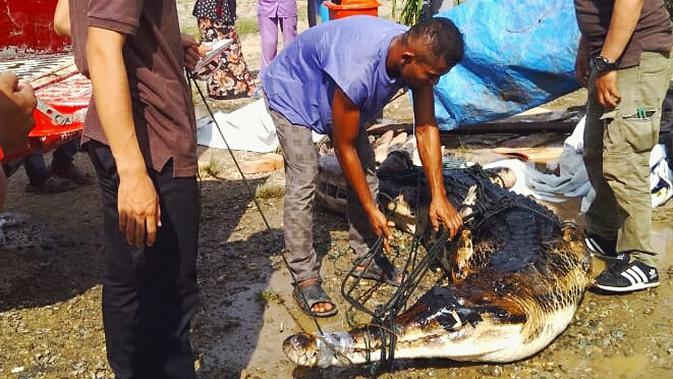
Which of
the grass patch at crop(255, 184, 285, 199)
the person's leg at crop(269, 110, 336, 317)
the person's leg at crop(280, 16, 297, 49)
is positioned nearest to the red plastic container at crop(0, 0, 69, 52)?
the grass patch at crop(255, 184, 285, 199)

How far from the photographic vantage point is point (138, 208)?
2182mm

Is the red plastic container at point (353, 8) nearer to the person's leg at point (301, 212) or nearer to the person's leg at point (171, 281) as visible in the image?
the person's leg at point (301, 212)

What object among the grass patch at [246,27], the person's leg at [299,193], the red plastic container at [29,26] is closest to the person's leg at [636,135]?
the person's leg at [299,193]

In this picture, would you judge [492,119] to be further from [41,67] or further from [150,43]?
[150,43]

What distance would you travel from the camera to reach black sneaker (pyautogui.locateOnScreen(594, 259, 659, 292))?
384 cm

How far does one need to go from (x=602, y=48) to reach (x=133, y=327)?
8.53ft

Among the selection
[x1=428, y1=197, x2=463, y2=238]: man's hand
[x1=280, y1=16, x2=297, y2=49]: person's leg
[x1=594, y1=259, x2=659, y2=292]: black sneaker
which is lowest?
[x1=594, y1=259, x2=659, y2=292]: black sneaker

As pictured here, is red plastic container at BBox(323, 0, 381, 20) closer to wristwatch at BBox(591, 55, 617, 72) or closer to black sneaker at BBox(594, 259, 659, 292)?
wristwatch at BBox(591, 55, 617, 72)

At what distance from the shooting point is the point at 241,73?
8352 millimetres

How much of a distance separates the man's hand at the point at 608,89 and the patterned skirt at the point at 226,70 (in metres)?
5.19

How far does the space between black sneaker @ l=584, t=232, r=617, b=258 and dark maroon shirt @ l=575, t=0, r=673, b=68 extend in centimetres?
113

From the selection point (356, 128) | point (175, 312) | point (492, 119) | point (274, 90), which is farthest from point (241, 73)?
point (175, 312)

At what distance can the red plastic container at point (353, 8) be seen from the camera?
238 inches

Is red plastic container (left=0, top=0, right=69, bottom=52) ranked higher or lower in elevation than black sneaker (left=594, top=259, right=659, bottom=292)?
higher
